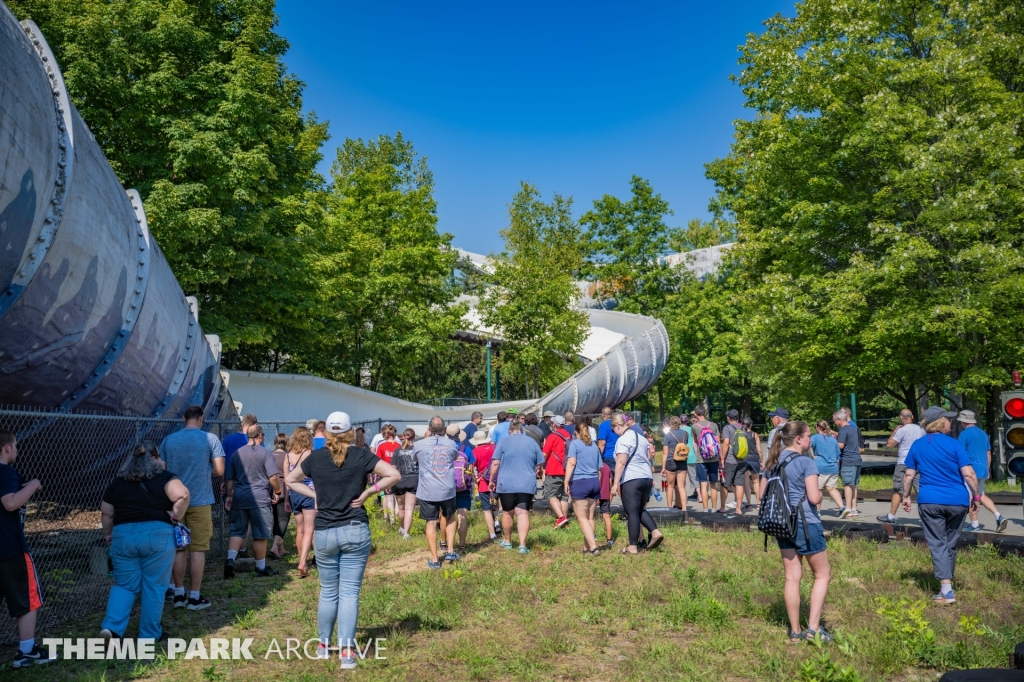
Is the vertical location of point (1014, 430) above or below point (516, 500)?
above

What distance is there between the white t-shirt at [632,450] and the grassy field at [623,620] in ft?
3.22

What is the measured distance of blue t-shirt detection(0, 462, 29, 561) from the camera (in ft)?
16.8

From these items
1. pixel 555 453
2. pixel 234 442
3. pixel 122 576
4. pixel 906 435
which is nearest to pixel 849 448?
pixel 906 435

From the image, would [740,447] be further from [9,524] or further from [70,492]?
[9,524]

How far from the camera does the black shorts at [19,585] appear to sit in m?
5.13

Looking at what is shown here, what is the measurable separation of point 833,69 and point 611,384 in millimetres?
13437

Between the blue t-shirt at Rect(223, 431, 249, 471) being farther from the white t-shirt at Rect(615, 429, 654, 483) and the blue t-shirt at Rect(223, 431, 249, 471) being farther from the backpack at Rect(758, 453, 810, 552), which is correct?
the backpack at Rect(758, 453, 810, 552)

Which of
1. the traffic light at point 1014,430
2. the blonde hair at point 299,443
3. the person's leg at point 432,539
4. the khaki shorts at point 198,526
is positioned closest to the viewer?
the khaki shorts at point 198,526

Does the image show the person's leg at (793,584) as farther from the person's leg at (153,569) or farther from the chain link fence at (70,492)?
the chain link fence at (70,492)

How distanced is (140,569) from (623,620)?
3.94m

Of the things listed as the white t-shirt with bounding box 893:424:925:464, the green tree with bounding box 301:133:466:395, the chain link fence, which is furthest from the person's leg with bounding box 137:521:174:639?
the green tree with bounding box 301:133:466:395

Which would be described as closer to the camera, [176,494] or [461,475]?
[176,494]

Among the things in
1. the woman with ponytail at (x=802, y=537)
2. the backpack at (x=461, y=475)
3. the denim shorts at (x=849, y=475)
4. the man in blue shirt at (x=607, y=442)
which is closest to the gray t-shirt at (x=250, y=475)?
the backpack at (x=461, y=475)

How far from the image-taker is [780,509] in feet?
19.2
